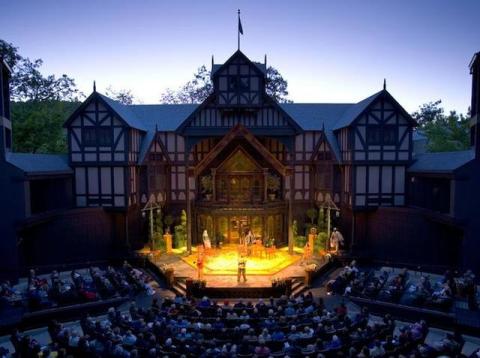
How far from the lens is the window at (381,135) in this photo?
2509 centimetres

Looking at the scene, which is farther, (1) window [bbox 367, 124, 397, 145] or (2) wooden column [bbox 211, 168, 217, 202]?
(2) wooden column [bbox 211, 168, 217, 202]

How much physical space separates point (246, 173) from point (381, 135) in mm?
10499

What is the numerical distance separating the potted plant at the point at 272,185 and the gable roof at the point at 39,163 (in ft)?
49.3

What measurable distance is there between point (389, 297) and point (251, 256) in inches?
401

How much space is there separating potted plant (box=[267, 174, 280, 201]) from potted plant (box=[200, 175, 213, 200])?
476 cm

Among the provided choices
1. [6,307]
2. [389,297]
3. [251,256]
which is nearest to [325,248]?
[251,256]

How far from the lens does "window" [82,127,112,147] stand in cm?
2528

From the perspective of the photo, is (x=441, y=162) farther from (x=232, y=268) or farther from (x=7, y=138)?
(x=7, y=138)

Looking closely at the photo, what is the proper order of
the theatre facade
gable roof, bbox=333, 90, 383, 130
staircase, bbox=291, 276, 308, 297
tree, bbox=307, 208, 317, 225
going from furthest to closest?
tree, bbox=307, 208, 317, 225, gable roof, bbox=333, 90, 383, 130, the theatre facade, staircase, bbox=291, 276, 308, 297

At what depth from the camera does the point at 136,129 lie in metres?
26.8

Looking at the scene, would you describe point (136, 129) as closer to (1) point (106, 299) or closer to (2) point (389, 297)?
(1) point (106, 299)

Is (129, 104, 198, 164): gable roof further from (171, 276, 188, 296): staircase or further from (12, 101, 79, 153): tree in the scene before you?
(171, 276, 188, 296): staircase

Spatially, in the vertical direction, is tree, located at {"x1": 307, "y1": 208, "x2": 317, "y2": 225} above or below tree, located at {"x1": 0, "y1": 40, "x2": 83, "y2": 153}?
below

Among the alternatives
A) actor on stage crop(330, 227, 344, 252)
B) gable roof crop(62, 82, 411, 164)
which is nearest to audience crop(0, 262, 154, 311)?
gable roof crop(62, 82, 411, 164)
